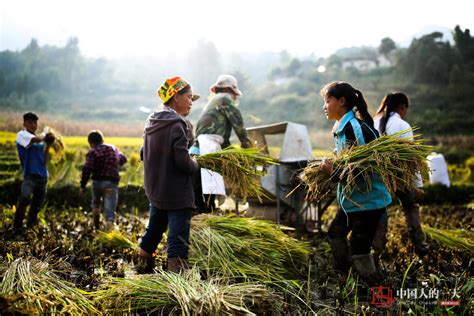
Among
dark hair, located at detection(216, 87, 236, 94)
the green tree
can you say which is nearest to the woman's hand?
dark hair, located at detection(216, 87, 236, 94)

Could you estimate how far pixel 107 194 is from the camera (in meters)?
5.34

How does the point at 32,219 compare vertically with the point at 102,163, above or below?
below

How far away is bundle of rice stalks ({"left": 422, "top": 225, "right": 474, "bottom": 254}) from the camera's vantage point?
160 inches

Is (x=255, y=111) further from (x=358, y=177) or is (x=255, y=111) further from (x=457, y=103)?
(x=358, y=177)

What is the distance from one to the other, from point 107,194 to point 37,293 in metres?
3.05

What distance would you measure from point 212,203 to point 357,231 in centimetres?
189

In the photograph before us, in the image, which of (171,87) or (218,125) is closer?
(171,87)

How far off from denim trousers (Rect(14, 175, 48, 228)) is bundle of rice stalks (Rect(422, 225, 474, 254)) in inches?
182

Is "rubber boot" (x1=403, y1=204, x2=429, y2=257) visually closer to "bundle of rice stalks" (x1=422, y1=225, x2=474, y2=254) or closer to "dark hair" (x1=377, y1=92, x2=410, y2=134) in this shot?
"bundle of rice stalks" (x1=422, y1=225, x2=474, y2=254)

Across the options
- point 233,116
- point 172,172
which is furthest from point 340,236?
point 233,116

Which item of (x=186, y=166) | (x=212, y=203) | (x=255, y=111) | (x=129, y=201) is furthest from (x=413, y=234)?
(x=255, y=111)

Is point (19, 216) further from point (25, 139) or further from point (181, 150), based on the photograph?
point (181, 150)

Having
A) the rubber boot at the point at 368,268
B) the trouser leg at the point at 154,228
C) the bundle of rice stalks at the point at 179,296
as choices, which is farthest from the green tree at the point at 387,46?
the bundle of rice stalks at the point at 179,296

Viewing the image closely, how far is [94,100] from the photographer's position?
39.8ft
